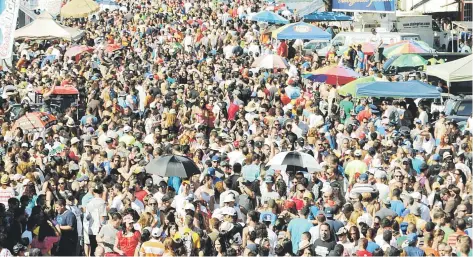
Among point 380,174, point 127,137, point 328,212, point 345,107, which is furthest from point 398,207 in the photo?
point 345,107

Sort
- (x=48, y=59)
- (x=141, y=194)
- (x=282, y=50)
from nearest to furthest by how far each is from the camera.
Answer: (x=141, y=194), (x=48, y=59), (x=282, y=50)

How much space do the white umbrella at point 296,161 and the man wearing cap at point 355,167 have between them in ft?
2.15

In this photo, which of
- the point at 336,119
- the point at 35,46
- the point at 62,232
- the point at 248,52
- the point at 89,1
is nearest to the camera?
the point at 62,232

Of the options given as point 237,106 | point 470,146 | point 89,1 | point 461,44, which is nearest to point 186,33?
point 89,1

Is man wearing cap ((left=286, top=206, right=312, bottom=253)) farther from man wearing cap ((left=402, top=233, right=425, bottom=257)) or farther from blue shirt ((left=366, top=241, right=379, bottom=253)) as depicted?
man wearing cap ((left=402, top=233, right=425, bottom=257))

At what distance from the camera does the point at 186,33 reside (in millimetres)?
39625

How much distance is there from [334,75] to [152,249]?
1295 cm

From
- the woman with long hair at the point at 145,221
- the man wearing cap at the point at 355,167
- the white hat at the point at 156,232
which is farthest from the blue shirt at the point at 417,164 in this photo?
the white hat at the point at 156,232

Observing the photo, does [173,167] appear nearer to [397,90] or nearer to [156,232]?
[156,232]

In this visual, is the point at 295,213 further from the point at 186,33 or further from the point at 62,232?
the point at 186,33

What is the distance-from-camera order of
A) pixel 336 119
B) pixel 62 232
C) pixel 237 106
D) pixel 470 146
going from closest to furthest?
pixel 62 232, pixel 470 146, pixel 336 119, pixel 237 106

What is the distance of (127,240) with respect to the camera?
48.3ft

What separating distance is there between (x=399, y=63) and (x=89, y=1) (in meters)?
15.1

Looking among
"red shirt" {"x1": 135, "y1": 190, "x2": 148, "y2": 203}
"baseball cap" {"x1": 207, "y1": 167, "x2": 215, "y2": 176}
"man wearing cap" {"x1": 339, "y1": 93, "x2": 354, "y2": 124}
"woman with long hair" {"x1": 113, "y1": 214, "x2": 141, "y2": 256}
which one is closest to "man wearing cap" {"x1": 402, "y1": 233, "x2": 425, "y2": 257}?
"woman with long hair" {"x1": 113, "y1": 214, "x2": 141, "y2": 256}
